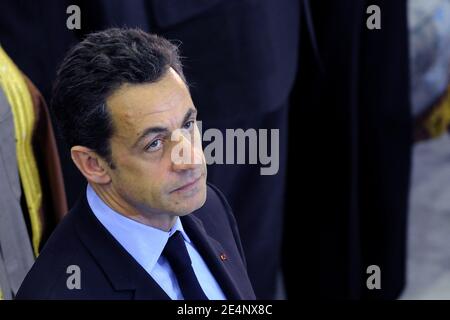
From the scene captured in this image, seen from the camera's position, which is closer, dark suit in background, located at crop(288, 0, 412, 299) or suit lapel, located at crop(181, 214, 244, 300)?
suit lapel, located at crop(181, 214, 244, 300)

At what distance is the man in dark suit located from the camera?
60 centimetres

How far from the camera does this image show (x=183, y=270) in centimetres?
65

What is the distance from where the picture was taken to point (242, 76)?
3.77 feet

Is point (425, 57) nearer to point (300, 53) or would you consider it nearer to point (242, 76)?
point (300, 53)

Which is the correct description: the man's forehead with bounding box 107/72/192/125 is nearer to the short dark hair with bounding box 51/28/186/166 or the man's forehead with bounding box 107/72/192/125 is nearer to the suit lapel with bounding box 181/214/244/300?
the short dark hair with bounding box 51/28/186/166

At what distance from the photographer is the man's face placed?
604 millimetres

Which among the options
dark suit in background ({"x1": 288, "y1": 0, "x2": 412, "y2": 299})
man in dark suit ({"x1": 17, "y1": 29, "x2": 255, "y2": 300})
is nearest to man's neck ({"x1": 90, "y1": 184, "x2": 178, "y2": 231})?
man in dark suit ({"x1": 17, "y1": 29, "x2": 255, "y2": 300})

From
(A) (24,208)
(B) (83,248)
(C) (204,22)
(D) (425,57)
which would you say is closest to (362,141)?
(C) (204,22)

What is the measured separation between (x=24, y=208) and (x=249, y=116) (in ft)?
1.29

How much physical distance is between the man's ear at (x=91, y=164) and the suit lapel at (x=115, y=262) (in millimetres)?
35

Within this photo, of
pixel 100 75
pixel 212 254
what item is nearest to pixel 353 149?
pixel 212 254

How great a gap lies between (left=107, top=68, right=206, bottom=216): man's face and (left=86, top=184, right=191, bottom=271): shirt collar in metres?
0.02

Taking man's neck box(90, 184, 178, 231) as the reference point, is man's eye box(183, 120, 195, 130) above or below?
above

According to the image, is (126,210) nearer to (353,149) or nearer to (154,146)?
(154,146)
